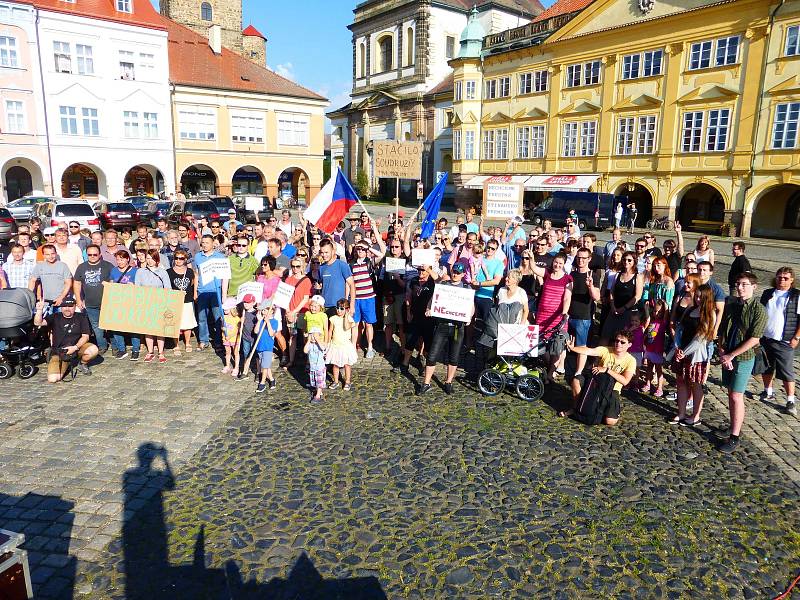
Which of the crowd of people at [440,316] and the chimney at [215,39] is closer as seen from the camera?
the crowd of people at [440,316]

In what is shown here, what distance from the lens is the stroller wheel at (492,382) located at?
8.46 m

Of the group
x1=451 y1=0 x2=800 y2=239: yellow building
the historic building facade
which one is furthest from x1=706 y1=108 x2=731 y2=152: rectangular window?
the historic building facade

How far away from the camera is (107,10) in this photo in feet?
130

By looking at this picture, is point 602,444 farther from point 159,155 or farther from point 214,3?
point 214,3

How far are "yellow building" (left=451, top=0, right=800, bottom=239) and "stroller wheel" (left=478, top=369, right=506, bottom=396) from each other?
2969cm

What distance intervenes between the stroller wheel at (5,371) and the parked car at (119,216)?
801 inches

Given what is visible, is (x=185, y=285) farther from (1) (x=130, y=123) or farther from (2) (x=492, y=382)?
(1) (x=130, y=123)

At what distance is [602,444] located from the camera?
23.0 feet

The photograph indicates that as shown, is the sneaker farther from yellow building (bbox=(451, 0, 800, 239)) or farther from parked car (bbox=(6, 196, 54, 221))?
parked car (bbox=(6, 196, 54, 221))

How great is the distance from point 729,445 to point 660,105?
32.8 m

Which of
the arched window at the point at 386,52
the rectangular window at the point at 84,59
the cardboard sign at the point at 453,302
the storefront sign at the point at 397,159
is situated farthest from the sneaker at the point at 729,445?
the arched window at the point at 386,52

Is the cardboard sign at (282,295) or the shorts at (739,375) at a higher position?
the cardboard sign at (282,295)

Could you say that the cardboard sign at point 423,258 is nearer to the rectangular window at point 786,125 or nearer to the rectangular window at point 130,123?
the rectangular window at point 786,125

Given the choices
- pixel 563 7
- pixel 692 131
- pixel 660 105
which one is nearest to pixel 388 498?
pixel 692 131
